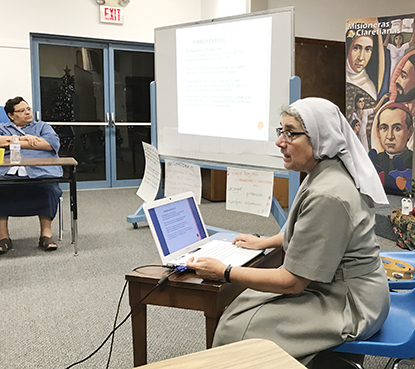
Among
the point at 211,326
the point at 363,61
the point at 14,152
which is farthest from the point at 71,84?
the point at 211,326

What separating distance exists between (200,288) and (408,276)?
82 centimetres

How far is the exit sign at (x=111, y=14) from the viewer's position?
5.94m

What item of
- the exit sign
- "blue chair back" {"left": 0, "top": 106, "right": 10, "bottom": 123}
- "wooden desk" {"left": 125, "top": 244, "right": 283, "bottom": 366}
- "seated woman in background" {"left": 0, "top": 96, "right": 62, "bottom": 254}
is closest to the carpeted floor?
"seated woman in background" {"left": 0, "top": 96, "right": 62, "bottom": 254}

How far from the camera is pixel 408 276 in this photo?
1.72 metres

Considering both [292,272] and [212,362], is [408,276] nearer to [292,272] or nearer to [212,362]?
[292,272]

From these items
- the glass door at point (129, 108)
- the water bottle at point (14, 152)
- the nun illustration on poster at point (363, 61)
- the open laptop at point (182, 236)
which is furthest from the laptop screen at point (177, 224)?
the glass door at point (129, 108)

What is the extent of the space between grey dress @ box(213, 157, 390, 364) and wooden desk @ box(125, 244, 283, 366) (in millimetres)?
83

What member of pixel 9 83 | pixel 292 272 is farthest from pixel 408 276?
pixel 9 83

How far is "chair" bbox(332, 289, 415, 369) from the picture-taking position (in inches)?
49.3

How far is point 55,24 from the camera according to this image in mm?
5754

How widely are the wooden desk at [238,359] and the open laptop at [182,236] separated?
2.39ft

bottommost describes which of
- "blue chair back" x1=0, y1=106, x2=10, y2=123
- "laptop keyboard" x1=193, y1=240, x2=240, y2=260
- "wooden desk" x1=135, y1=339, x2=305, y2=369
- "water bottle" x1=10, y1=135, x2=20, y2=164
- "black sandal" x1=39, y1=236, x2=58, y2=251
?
"black sandal" x1=39, y1=236, x2=58, y2=251

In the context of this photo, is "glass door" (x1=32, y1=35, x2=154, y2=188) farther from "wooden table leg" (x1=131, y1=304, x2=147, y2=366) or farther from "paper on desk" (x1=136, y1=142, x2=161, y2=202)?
"wooden table leg" (x1=131, y1=304, x2=147, y2=366)

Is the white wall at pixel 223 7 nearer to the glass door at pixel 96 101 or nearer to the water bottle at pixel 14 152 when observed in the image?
the glass door at pixel 96 101
